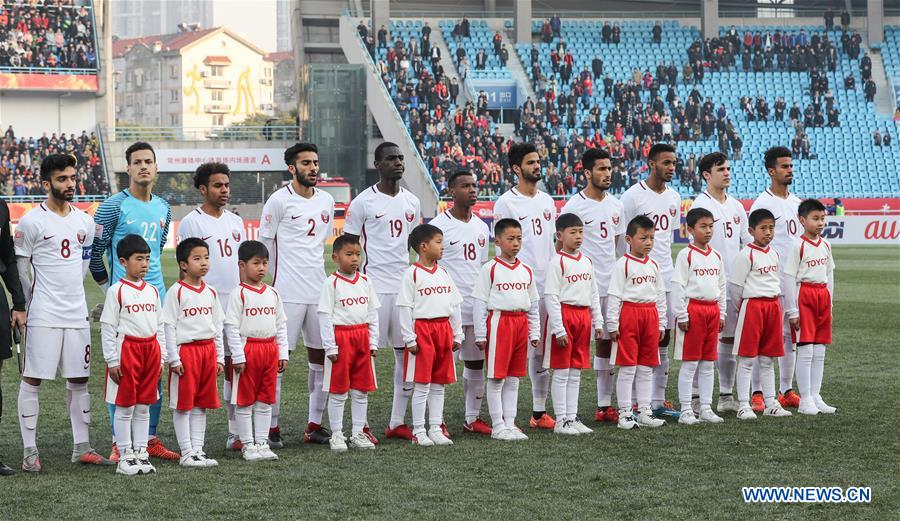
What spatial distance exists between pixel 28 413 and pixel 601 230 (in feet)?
14.5

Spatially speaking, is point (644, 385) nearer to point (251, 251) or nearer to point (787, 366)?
point (787, 366)

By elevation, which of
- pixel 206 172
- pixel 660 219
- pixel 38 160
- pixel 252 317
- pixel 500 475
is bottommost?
pixel 500 475

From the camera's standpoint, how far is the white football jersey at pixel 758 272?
9539mm

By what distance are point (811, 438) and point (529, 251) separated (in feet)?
8.08

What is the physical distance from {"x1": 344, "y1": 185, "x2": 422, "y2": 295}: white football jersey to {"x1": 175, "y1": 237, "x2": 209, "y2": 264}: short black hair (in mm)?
1400

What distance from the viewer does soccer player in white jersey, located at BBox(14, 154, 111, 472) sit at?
7691mm

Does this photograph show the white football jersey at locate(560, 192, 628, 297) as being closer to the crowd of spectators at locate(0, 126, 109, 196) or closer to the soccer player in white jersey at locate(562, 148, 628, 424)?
the soccer player in white jersey at locate(562, 148, 628, 424)

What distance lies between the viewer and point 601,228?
373 inches

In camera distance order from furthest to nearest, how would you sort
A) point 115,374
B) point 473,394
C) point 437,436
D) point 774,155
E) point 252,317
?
point 774,155 < point 473,394 < point 437,436 < point 252,317 < point 115,374

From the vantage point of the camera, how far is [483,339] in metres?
8.69

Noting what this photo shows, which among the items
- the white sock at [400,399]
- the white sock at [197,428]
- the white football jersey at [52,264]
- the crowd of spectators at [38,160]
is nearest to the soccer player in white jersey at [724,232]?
the white sock at [400,399]

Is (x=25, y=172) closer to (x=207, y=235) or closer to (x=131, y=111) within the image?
(x=207, y=235)

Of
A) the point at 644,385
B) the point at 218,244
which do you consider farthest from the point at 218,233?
the point at 644,385

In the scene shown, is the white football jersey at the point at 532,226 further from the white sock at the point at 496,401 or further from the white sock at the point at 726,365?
the white sock at the point at 726,365
